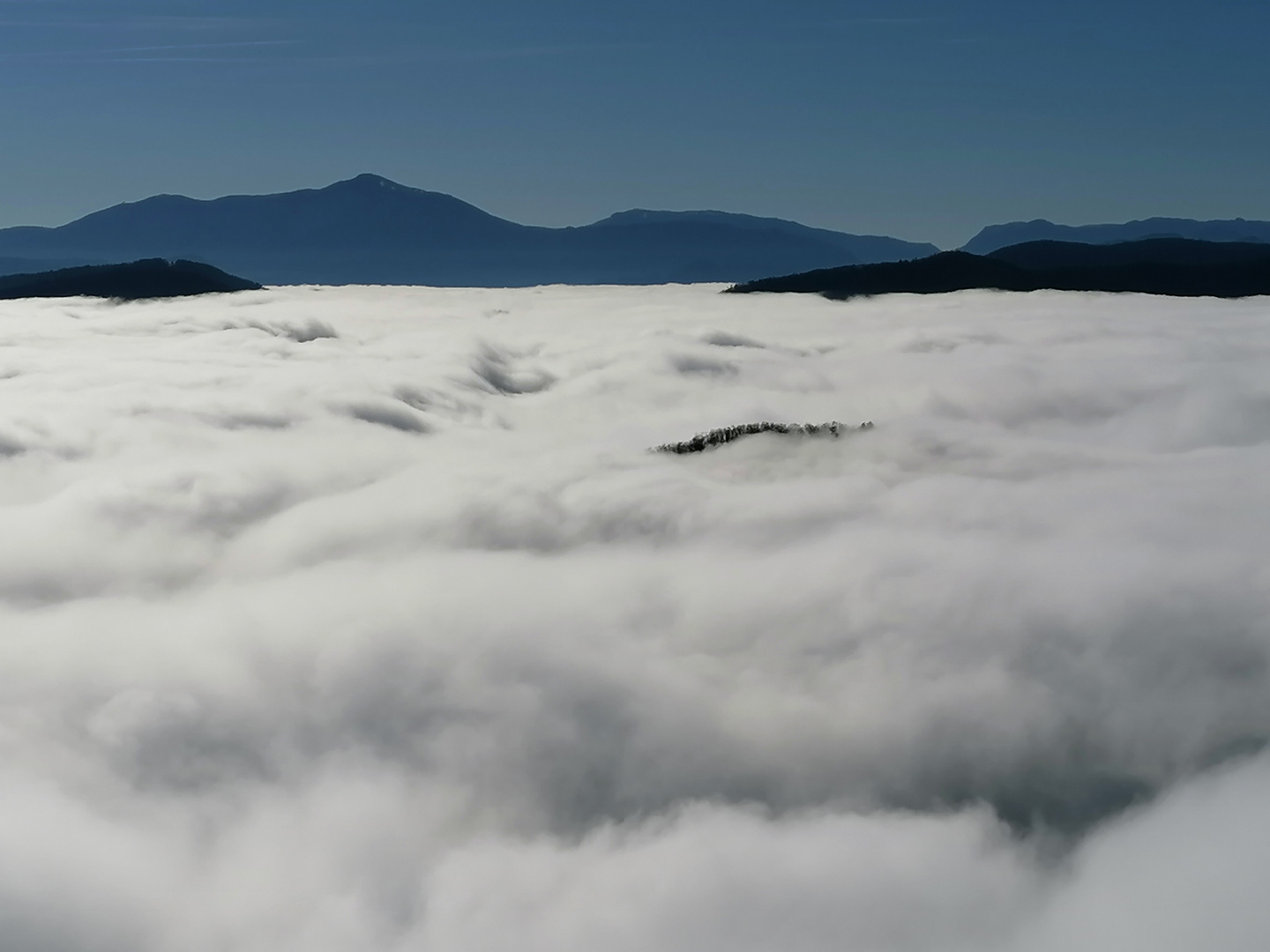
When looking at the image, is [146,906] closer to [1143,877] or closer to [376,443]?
[1143,877]

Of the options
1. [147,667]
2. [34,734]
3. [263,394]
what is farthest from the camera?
[263,394]

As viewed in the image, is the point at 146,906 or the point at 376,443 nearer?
the point at 146,906

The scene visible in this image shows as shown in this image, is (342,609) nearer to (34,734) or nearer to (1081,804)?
(34,734)

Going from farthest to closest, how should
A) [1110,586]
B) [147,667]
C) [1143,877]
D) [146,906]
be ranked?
[1110,586], [147,667], [1143,877], [146,906]

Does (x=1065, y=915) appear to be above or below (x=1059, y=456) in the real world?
below

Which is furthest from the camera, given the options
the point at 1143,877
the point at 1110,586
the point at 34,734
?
the point at 1110,586

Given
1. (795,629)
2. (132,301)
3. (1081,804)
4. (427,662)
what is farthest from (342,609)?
(132,301)

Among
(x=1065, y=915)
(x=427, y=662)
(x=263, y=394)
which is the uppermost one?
(x=263, y=394)

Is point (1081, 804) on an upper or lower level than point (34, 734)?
lower

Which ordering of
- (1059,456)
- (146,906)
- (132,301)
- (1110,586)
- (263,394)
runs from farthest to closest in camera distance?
(132,301), (263,394), (1059,456), (1110,586), (146,906)

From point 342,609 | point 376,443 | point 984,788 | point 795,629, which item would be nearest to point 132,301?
point 376,443
